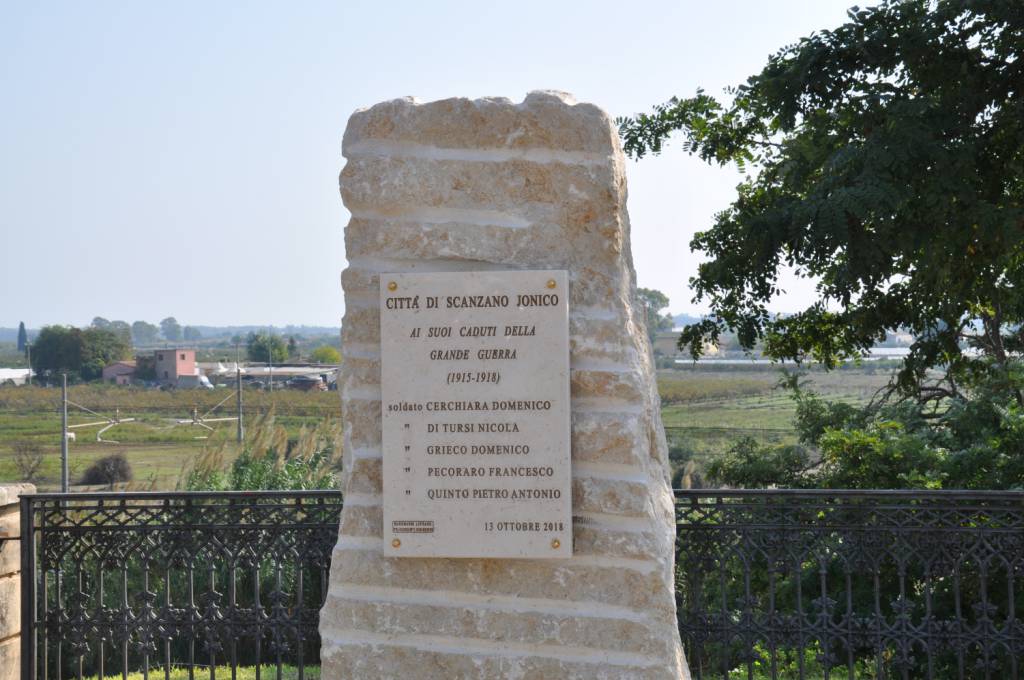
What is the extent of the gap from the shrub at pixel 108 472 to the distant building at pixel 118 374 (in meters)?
18.6

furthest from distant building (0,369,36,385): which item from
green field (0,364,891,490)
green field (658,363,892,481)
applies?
green field (658,363,892,481)

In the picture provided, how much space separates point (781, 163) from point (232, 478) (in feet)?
17.6

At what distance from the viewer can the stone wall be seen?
17.2 feet

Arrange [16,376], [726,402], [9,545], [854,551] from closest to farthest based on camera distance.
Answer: [854,551], [9,545], [726,402], [16,376]

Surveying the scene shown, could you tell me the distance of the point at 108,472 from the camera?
17.8 metres

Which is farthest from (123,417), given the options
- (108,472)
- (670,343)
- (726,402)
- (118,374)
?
(670,343)

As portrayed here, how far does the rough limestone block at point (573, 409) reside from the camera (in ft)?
11.2

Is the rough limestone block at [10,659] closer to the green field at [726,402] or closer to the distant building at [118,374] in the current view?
the green field at [726,402]

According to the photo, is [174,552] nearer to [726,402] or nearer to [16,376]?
[726,402]

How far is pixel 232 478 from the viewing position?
8766mm

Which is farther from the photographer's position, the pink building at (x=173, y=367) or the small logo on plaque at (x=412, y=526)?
the pink building at (x=173, y=367)

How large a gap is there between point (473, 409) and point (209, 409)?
2780 cm

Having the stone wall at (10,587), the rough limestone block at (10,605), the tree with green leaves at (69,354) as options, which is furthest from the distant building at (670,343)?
the tree with green leaves at (69,354)

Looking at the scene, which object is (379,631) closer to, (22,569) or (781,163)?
(22,569)
